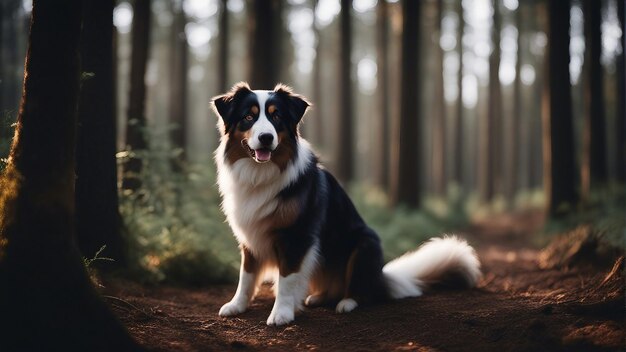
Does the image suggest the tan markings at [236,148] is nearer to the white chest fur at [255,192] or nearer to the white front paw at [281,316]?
the white chest fur at [255,192]

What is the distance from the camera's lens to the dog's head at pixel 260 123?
4785 mm

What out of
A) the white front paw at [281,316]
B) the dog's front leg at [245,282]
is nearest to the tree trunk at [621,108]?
the dog's front leg at [245,282]

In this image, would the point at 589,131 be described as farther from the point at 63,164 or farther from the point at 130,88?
the point at 63,164

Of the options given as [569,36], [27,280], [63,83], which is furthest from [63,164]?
[569,36]

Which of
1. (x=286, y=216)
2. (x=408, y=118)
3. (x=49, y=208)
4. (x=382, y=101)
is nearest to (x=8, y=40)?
(x=382, y=101)

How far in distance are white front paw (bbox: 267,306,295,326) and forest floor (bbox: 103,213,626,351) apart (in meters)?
0.08

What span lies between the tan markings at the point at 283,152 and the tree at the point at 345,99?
12.6 meters

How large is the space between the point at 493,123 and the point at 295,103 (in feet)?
75.2

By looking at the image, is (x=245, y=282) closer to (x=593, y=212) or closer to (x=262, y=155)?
(x=262, y=155)

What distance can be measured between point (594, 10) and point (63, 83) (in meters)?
16.3

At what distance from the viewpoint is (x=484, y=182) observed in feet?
89.8

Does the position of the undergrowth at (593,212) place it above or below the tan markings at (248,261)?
below

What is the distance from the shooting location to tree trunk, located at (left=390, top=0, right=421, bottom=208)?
1472 cm

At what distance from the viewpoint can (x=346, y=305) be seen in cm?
534
